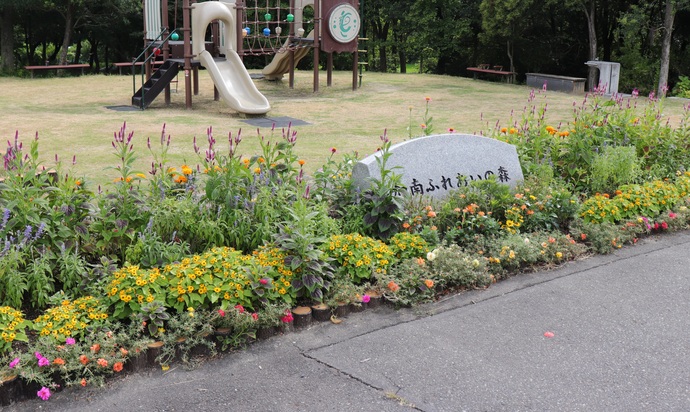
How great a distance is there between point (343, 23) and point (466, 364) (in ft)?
49.4

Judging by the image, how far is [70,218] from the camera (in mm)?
4258

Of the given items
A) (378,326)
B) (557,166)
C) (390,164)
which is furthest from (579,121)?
(378,326)

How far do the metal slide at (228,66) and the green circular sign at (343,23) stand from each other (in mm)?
3536

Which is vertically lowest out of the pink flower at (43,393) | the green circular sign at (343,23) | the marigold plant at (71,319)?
the pink flower at (43,393)

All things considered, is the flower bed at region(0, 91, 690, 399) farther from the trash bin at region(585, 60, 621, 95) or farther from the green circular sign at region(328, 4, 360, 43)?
the trash bin at region(585, 60, 621, 95)

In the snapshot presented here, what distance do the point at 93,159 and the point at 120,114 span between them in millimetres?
4596

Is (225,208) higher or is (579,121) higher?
(579,121)

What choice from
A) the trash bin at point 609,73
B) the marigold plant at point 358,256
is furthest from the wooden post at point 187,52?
the trash bin at point 609,73

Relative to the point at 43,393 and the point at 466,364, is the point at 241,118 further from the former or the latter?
the point at 43,393

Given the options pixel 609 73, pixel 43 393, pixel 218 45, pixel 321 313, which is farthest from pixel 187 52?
→ pixel 43 393

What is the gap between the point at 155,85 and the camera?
14.0m

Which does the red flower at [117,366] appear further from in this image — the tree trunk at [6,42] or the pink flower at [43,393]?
the tree trunk at [6,42]

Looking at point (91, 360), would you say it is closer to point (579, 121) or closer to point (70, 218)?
point (70, 218)

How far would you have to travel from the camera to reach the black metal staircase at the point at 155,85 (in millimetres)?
13945
